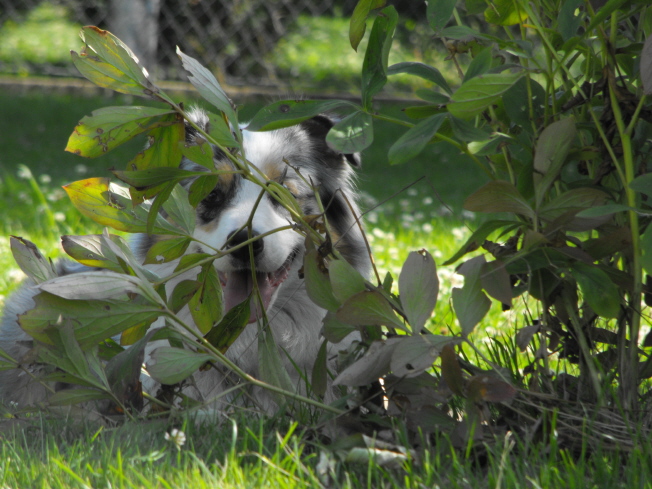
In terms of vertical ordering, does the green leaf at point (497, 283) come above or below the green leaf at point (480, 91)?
below

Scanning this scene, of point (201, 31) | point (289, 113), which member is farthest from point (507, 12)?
point (201, 31)

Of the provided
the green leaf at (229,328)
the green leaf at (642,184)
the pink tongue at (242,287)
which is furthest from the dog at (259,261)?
the green leaf at (642,184)

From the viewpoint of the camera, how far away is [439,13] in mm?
1547

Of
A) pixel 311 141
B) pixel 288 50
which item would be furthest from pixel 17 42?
pixel 311 141

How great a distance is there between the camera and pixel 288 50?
13.1 metres

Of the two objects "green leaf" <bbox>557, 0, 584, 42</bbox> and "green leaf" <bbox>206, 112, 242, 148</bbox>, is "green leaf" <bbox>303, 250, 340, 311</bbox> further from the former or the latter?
"green leaf" <bbox>557, 0, 584, 42</bbox>

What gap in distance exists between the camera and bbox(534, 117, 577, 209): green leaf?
1481 mm

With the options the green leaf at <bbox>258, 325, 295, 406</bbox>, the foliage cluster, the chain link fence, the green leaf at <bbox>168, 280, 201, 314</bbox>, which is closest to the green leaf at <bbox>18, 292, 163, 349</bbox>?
the foliage cluster

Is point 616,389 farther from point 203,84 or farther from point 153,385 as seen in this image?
point 153,385

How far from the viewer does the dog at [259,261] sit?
8.59ft

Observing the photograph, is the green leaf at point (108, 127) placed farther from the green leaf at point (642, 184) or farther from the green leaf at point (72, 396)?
the green leaf at point (642, 184)

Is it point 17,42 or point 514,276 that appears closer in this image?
point 514,276

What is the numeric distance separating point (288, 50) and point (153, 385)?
36.9 ft

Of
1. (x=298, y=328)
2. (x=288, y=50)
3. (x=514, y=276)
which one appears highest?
(x=288, y=50)
